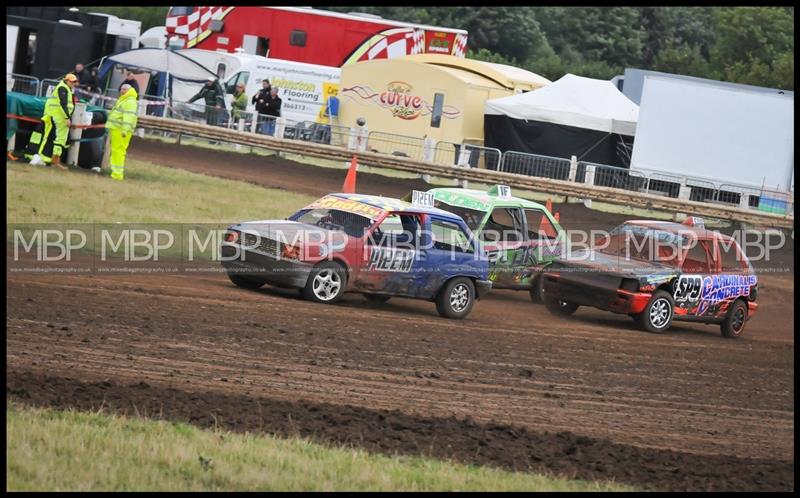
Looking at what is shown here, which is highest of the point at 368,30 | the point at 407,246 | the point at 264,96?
the point at 368,30

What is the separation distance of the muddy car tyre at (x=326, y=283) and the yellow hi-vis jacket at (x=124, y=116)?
9.16m

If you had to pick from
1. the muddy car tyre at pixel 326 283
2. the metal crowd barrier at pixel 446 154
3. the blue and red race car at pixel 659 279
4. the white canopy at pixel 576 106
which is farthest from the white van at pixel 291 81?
the muddy car tyre at pixel 326 283

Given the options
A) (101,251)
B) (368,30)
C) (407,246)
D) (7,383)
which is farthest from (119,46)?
(7,383)

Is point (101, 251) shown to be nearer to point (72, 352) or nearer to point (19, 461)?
point (72, 352)

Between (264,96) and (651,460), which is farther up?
(264,96)

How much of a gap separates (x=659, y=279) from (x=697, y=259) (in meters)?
1.12

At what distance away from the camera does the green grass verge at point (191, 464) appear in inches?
257

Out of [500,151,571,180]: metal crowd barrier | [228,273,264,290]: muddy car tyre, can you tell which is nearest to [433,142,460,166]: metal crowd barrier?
[500,151,571,180]: metal crowd barrier

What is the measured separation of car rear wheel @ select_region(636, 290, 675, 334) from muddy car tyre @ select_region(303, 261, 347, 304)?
4166mm

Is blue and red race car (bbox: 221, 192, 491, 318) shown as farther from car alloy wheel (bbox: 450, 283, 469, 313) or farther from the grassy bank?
the grassy bank

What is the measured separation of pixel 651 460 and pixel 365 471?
8.09 ft

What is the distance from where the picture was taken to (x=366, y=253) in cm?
1426

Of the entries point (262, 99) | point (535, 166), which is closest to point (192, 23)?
point (262, 99)

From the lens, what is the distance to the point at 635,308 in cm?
1562
